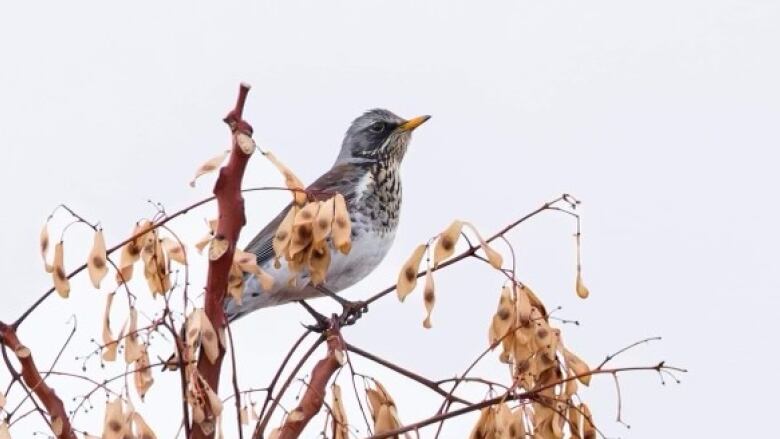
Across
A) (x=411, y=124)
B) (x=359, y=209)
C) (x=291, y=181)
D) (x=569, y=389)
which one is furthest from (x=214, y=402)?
(x=411, y=124)

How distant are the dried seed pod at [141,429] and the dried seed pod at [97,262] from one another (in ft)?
1.10

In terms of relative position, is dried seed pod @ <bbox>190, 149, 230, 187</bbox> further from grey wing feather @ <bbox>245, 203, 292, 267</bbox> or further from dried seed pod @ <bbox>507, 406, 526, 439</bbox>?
grey wing feather @ <bbox>245, 203, 292, 267</bbox>

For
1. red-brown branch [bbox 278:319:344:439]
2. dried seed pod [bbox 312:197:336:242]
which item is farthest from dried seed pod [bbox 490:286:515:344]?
dried seed pod [bbox 312:197:336:242]

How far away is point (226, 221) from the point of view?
9.95 feet

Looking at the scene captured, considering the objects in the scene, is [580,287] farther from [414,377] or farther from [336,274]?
[336,274]

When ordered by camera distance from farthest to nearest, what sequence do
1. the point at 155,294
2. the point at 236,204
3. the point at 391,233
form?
the point at 391,233 < the point at 155,294 < the point at 236,204

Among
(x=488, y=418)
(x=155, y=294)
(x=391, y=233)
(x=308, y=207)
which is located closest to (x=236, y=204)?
(x=308, y=207)

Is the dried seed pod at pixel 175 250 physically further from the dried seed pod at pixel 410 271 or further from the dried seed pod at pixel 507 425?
the dried seed pod at pixel 507 425

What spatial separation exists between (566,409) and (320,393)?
62cm

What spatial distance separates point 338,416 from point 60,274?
0.78 m

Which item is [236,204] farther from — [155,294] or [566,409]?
[566,409]

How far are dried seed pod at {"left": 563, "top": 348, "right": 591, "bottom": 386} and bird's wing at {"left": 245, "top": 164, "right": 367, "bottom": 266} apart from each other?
11.3ft

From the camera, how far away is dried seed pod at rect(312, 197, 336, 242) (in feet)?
10.1

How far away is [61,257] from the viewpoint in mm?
3094
